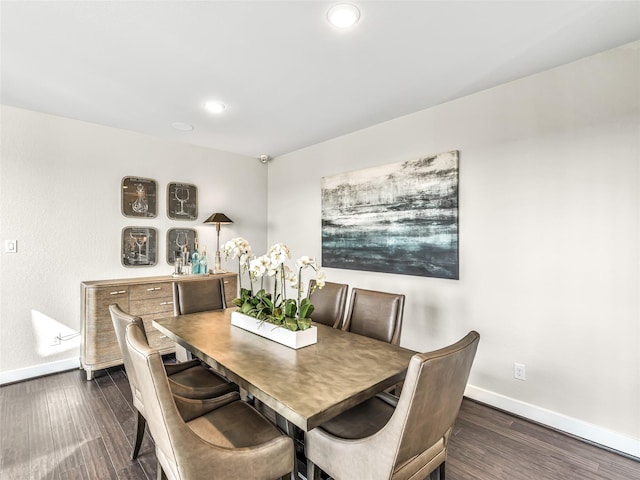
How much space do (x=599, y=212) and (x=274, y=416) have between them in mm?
2575

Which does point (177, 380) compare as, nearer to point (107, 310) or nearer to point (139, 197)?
point (107, 310)

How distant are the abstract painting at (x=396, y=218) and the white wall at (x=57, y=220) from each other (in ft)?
6.88

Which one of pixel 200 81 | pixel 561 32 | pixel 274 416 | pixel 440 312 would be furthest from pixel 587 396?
pixel 200 81

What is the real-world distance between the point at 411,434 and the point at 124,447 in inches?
77.1

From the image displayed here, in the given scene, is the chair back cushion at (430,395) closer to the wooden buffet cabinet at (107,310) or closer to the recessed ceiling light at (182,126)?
the wooden buffet cabinet at (107,310)

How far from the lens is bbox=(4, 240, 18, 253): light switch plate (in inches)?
117

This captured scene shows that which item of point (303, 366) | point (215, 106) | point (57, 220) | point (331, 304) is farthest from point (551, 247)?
point (57, 220)

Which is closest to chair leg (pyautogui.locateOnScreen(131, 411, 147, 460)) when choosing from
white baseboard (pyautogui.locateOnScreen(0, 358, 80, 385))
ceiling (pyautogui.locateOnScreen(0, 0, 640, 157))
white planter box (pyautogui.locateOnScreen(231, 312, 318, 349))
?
white planter box (pyautogui.locateOnScreen(231, 312, 318, 349))

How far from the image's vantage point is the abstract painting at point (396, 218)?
2.88m

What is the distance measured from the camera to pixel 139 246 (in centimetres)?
374

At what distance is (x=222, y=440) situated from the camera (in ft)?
A: 4.60

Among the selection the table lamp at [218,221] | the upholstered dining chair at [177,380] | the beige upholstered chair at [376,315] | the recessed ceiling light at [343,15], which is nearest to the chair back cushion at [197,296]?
the upholstered dining chair at [177,380]

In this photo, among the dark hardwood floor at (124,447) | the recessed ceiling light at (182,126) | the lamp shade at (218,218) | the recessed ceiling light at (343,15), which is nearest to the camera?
the recessed ceiling light at (343,15)

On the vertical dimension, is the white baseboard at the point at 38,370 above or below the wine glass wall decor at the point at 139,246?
below
